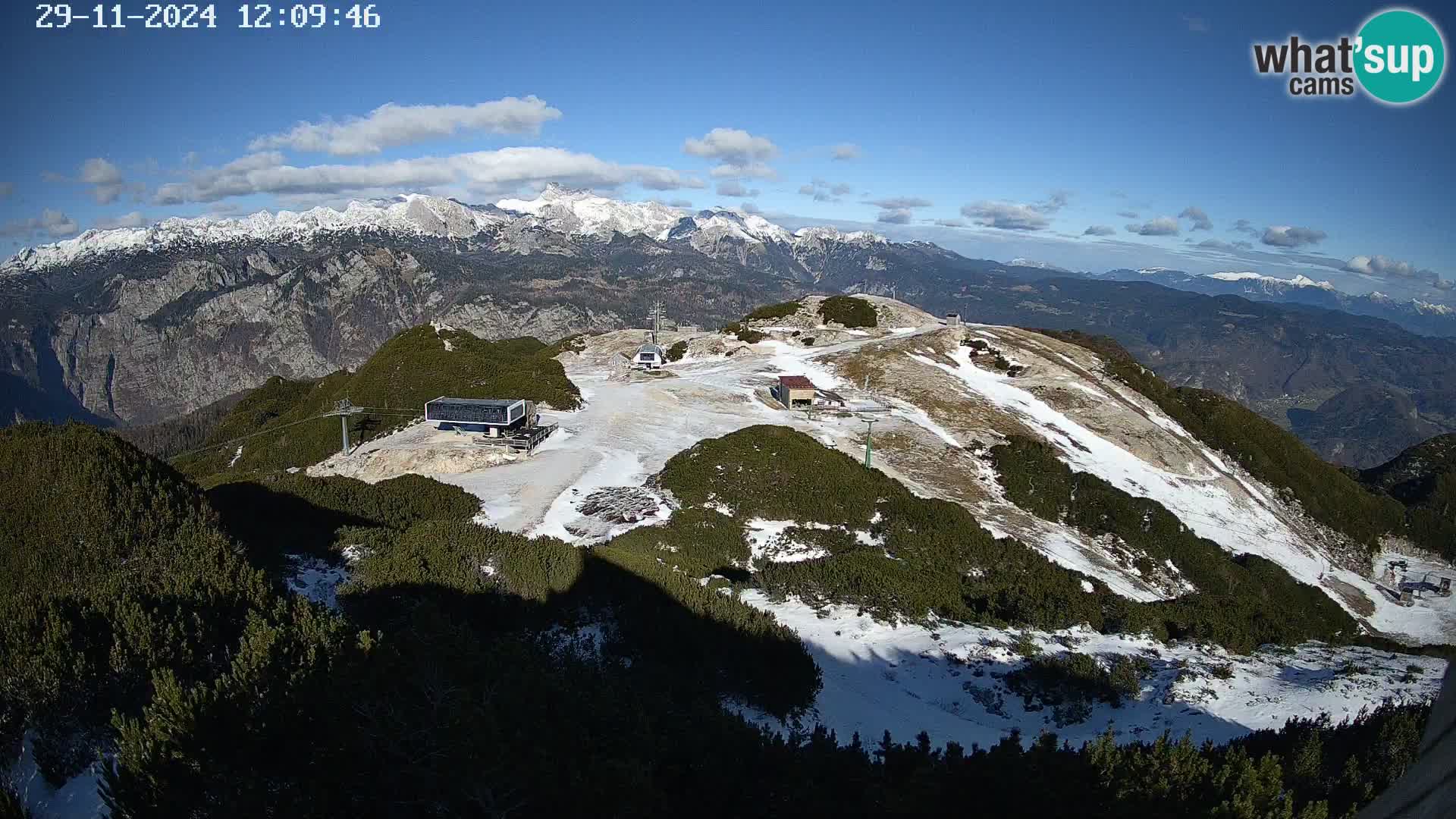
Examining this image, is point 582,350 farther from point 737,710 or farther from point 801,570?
point 737,710

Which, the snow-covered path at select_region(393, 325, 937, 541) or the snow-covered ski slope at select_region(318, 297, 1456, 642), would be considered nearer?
the snow-covered path at select_region(393, 325, 937, 541)

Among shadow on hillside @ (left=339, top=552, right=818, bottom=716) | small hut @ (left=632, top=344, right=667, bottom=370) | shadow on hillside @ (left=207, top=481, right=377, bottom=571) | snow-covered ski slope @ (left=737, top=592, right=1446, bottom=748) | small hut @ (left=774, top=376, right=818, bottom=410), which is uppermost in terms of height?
small hut @ (left=632, top=344, right=667, bottom=370)

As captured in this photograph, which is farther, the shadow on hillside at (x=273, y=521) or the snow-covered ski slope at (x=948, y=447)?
the snow-covered ski slope at (x=948, y=447)

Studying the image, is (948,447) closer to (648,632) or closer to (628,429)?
(628,429)

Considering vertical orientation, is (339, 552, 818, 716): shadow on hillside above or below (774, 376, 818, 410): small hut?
below

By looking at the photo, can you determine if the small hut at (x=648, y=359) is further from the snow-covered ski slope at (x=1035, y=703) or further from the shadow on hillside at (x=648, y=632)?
the shadow on hillside at (x=648, y=632)

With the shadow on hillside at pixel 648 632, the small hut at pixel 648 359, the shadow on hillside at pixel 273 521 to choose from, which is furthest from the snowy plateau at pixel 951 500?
the small hut at pixel 648 359

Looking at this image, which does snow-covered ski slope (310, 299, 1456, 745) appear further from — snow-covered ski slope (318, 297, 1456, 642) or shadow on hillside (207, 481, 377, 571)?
shadow on hillside (207, 481, 377, 571)

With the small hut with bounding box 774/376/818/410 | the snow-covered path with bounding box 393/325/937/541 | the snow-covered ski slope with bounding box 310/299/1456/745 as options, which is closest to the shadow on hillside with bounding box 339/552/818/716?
the snow-covered ski slope with bounding box 310/299/1456/745
